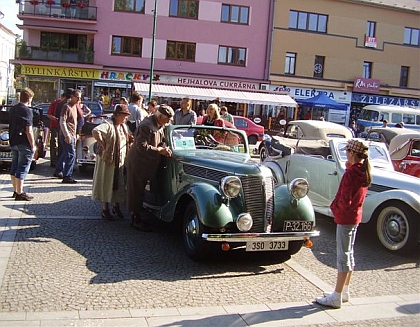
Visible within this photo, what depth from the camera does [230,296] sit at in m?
4.84

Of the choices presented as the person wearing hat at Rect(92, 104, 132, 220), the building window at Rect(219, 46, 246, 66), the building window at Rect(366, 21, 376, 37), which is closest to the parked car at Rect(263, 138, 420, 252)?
the person wearing hat at Rect(92, 104, 132, 220)

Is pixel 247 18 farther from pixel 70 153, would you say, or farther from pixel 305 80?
pixel 70 153

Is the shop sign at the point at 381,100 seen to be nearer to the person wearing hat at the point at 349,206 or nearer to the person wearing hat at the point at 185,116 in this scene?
the person wearing hat at the point at 185,116

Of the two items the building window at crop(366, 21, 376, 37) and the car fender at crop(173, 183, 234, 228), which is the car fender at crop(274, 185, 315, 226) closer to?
the car fender at crop(173, 183, 234, 228)

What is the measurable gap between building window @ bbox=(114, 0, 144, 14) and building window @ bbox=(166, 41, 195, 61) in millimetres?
2984

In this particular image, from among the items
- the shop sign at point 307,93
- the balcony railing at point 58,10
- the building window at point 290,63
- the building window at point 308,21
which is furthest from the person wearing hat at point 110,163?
the building window at point 308,21

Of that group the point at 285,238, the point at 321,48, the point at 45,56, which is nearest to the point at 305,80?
the point at 321,48

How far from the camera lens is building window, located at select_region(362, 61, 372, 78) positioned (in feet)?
121

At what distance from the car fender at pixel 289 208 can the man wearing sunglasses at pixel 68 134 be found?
5.20 metres

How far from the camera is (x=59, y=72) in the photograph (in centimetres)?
3144

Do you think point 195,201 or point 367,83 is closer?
point 195,201

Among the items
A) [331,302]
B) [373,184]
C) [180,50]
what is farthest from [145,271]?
[180,50]

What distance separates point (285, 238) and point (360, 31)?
3432cm

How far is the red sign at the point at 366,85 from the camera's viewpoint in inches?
1409
